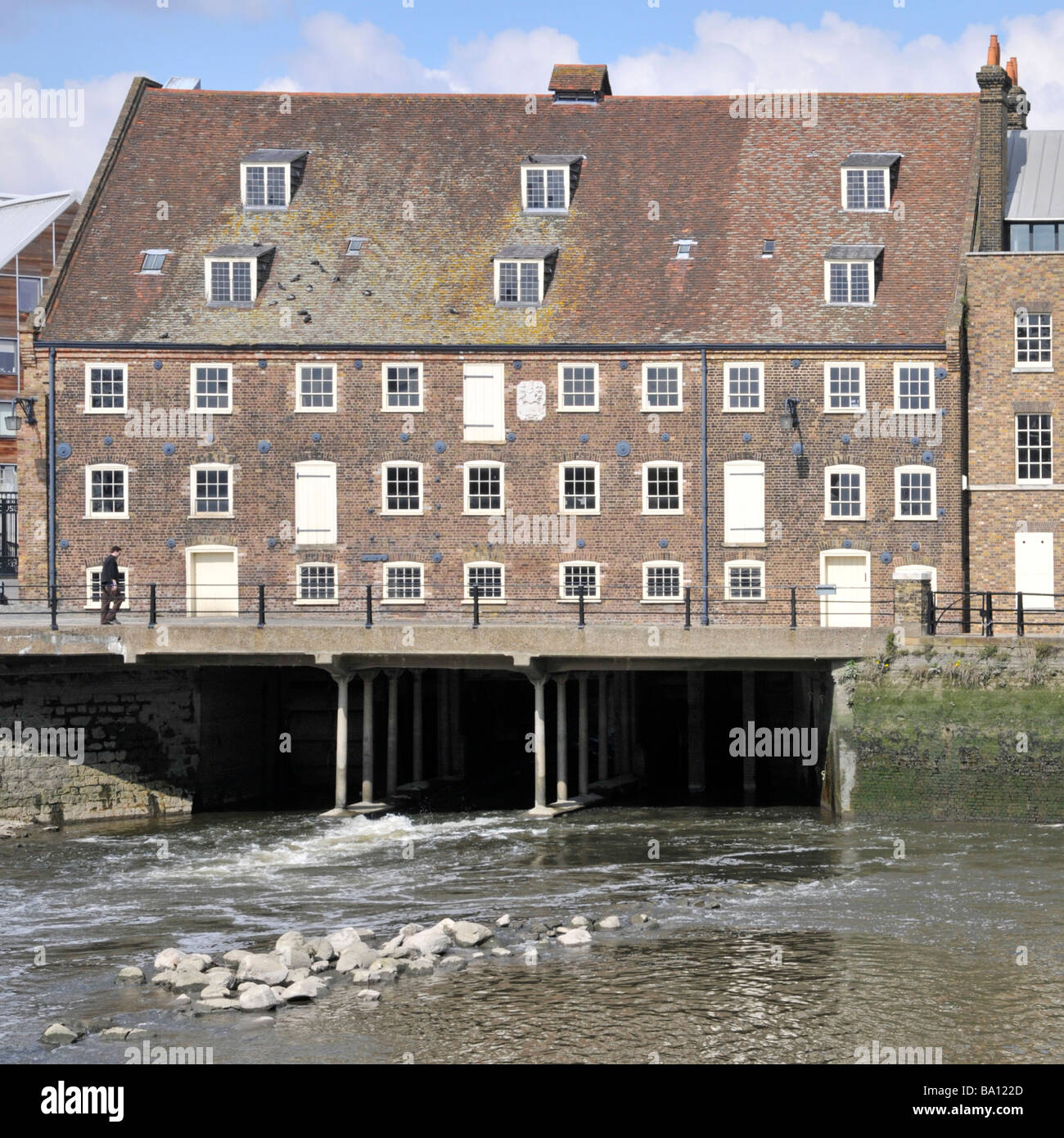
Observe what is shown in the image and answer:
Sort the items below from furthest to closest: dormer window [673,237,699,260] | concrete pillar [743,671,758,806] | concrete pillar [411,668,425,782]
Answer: dormer window [673,237,699,260]
concrete pillar [411,668,425,782]
concrete pillar [743,671,758,806]

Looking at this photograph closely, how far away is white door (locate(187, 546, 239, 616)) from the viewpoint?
42.0 meters

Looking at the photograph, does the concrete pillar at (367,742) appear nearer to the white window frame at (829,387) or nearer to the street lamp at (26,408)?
the street lamp at (26,408)

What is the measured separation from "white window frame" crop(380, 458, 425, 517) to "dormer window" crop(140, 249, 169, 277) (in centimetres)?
764

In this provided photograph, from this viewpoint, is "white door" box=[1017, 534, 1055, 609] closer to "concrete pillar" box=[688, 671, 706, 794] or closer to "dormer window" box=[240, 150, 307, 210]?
"concrete pillar" box=[688, 671, 706, 794]

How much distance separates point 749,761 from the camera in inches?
1459

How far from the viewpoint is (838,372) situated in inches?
1629

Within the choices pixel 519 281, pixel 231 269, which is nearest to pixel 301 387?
pixel 231 269

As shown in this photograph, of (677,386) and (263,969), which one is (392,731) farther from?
(263,969)

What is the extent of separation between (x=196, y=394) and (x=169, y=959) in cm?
2400

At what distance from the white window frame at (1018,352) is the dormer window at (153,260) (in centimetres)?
2069

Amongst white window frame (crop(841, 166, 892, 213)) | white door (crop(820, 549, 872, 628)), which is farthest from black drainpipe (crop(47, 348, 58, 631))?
white window frame (crop(841, 166, 892, 213))

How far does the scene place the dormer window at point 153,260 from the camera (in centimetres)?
4344
